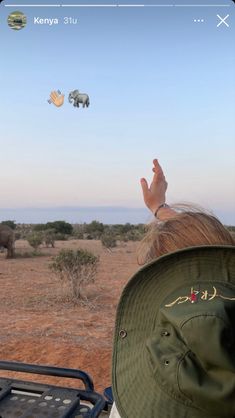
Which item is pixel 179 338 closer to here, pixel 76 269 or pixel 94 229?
pixel 76 269

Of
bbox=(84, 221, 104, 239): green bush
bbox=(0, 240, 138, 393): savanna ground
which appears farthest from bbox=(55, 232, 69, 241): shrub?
bbox=(0, 240, 138, 393): savanna ground

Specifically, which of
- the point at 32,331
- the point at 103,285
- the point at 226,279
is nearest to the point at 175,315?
the point at 226,279

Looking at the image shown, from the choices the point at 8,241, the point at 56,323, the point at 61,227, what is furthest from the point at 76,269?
the point at 61,227

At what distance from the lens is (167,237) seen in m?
0.86

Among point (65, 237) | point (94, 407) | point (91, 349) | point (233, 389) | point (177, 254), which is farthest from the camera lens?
point (65, 237)

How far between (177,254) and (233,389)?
0.20m

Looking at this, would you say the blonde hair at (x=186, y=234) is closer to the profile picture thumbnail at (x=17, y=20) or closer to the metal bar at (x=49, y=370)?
the metal bar at (x=49, y=370)

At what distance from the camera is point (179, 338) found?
64 cm

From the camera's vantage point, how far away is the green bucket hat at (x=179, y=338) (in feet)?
1.96

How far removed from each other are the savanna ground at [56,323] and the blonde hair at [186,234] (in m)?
1.36

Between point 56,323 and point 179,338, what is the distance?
5.91 m

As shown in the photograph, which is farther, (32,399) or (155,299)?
(32,399)

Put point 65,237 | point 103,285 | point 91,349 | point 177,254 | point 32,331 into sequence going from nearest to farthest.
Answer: point 177,254 < point 91,349 < point 32,331 < point 103,285 < point 65,237

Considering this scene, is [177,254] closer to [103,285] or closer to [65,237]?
[103,285]
